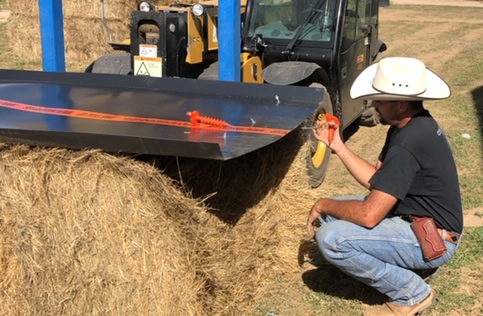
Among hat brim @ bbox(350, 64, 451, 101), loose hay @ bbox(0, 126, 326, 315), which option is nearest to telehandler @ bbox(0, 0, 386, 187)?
loose hay @ bbox(0, 126, 326, 315)

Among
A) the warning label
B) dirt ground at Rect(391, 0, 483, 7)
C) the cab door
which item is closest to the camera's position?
the warning label

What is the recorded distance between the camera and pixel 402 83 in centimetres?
343

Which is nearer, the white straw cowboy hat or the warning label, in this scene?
the white straw cowboy hat

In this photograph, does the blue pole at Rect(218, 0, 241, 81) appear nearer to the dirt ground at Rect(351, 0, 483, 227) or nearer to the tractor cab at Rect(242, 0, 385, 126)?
the tractor cab at Rect(242, 0, 385, 126)

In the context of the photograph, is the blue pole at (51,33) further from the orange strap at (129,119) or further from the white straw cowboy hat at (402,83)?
the white straw cowboy hat at (402,83)

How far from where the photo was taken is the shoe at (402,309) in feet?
12.0

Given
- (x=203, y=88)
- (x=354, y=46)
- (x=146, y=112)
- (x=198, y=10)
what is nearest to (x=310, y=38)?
(x=354, y=46)

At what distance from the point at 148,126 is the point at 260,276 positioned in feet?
4.03

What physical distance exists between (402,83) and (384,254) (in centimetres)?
92

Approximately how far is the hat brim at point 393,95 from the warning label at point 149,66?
232 centimetres

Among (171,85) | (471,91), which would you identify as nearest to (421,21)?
(471,91)

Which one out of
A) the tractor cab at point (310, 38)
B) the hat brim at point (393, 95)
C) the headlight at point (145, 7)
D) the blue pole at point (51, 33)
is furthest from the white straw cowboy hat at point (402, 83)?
the blue pole at point (51, 33)

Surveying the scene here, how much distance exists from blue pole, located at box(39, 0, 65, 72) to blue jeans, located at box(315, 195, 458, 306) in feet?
10.6

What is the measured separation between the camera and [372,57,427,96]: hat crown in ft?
11.2
